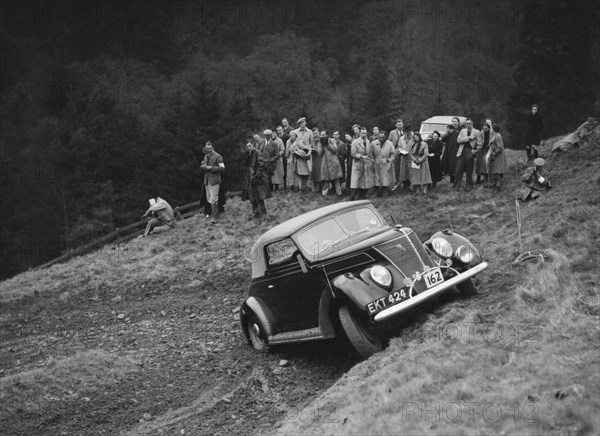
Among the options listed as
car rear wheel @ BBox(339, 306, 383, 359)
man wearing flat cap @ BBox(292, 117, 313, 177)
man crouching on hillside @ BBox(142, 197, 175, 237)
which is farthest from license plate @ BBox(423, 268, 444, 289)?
man crouching on hillside @ BBox(142, 197, 175, 237)

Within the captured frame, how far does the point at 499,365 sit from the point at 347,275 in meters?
2.86

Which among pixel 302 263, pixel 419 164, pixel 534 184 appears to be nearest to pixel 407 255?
pixel 302 263

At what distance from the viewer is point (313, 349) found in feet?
41.5

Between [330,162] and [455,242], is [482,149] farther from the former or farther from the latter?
[455,242]

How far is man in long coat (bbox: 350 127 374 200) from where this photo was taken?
2116 centimetres

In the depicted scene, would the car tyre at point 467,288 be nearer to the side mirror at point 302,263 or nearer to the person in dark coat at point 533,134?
the side mirror at point 302,263

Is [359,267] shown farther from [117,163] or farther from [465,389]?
[117,163]

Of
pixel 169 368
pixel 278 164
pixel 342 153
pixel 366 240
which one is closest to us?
pixel 366 240

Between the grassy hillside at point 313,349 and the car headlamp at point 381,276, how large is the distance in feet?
2.75

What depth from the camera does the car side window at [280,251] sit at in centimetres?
1197

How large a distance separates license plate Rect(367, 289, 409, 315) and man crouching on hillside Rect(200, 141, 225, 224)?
37.3ft

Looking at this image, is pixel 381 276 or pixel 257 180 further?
pixel 257 180

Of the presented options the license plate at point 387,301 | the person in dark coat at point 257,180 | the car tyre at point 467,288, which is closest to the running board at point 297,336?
the license plate at point 387,301

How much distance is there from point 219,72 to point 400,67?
45.5 ft
